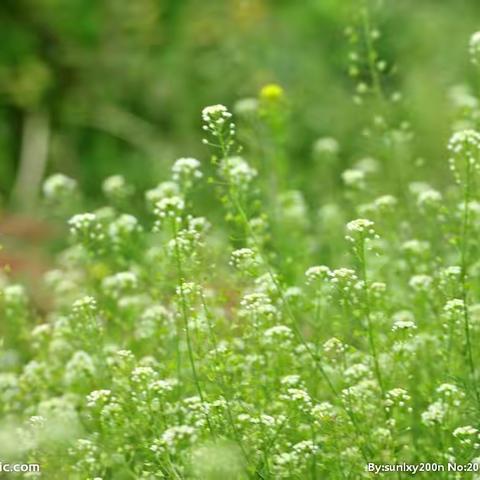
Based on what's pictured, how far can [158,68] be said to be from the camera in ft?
27.6

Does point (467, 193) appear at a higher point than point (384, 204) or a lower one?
lower

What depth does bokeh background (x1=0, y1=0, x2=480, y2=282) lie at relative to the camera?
7.76 metres

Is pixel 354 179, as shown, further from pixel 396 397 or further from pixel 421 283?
pixel 396 397

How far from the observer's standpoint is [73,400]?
13.3ft

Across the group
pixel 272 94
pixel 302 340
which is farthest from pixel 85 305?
pixel 272 94

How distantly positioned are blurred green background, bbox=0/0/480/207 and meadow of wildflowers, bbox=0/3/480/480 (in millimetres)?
3000

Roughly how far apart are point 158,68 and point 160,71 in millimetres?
27

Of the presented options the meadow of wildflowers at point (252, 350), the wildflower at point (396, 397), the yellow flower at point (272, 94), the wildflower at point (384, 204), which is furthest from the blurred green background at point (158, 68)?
the wildflower at point (396, 397)

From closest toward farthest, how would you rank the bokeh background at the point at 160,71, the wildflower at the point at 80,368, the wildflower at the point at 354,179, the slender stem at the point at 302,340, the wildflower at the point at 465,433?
the wildflower at the point at 465,433 → the slender stem at the point at 302,340 → the wildflower at the point at 80,368 → the wildflower at the point at 354,179 → the bokeh background at the point at 160,71

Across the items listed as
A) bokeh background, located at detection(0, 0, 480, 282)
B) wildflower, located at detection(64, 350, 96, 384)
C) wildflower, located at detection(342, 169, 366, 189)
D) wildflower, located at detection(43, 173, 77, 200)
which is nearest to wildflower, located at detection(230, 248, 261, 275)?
wildflower, located at detection(64, 350, 96, 384)

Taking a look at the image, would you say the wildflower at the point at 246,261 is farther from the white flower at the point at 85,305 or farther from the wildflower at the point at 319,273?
the white flower at the point at 85,305

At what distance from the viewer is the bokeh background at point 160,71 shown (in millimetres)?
7758

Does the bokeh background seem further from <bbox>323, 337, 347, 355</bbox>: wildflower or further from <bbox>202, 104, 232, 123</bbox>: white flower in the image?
<bbox>323, 337, 347, 355</bbox>: wildflower

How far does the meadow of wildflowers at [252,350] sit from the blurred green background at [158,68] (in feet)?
9.84
